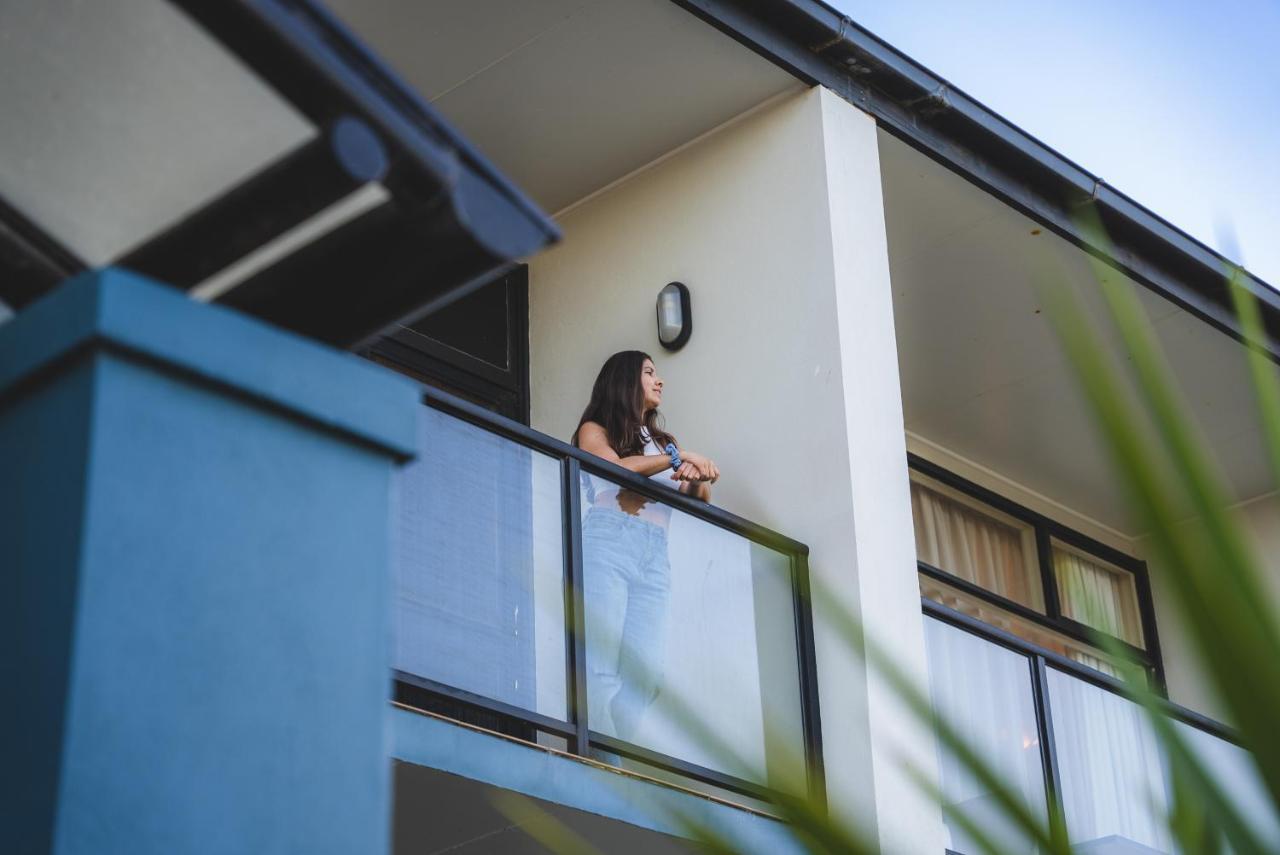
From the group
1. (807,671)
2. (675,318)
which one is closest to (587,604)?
(807,671)

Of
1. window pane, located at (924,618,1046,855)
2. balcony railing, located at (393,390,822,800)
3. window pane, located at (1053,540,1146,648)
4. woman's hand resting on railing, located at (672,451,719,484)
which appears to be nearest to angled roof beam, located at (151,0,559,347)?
balcony railing, located at (393,390,822,800)

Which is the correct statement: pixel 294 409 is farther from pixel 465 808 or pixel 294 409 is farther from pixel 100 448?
pixel 465 808

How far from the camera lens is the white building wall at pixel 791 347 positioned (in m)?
6.76

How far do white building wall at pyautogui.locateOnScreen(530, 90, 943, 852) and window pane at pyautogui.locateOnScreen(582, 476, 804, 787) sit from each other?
0.24 metres

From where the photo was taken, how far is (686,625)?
6.35 metres

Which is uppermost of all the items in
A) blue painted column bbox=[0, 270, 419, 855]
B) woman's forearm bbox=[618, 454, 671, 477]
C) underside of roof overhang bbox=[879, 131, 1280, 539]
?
underside of roof overhang bbox=[879, 131, 1280, 539]

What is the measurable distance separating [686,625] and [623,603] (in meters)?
0.30

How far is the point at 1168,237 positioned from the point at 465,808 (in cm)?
511

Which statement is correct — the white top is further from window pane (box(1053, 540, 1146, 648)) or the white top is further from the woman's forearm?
window pane (box(1053, 540, 1146, 648))

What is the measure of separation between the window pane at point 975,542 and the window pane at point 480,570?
16.7ft

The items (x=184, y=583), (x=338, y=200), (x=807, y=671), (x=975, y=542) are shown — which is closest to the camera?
(x=184, y=583)

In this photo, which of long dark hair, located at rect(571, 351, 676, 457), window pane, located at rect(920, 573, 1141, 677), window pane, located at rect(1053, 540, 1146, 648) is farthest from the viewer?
window pane, located at rect(1053, 540, 1146, 648)

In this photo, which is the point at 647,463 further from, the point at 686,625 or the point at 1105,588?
the point at 1105,588

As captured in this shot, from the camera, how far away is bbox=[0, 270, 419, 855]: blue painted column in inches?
77.5
